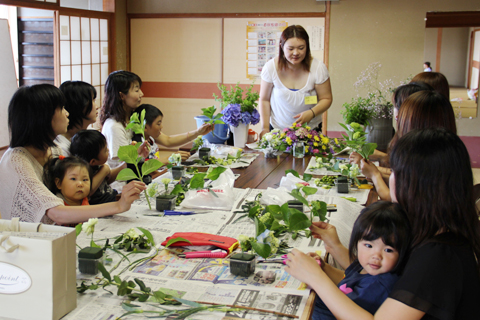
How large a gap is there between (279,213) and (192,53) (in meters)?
4.96

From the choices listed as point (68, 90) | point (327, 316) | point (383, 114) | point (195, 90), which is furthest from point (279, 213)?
point (195, 90)

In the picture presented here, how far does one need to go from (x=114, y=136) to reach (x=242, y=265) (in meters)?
1.68

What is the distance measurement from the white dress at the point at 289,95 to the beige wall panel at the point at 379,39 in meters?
2.35

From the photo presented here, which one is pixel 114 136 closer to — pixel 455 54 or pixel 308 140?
pixel 308 140

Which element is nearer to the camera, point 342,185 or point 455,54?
point 342,185

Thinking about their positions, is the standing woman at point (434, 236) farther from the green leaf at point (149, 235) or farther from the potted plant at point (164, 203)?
the potted plant at point (164, 203)

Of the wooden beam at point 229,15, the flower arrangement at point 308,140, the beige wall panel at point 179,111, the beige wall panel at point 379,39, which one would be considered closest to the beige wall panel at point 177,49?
the wooden beam at point 229,15

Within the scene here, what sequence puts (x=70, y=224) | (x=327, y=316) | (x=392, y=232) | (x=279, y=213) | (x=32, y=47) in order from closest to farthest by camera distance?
(x=392, y=232)
(x=327, y=316)
(x=279, y=213)
(x=70, y=224)
(x=32, y=47)

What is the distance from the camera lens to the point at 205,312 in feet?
3.93

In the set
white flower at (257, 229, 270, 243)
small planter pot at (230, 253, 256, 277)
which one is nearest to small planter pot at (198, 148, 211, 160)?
white flower at (257, 229, 270, 243)

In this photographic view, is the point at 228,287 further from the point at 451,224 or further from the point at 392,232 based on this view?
the point at 451,224

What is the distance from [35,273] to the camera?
111 cm

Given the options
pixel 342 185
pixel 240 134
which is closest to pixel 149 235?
pixel 342 185

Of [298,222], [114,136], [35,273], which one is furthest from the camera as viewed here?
[114,136]
